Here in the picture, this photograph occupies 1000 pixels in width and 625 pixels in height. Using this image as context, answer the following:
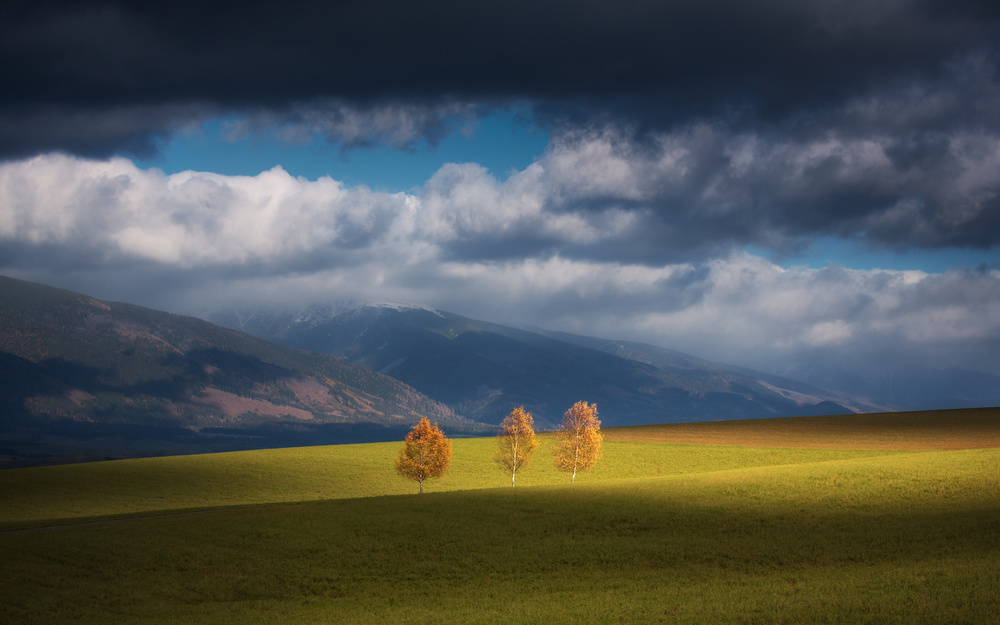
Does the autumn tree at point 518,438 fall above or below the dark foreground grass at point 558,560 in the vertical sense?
above

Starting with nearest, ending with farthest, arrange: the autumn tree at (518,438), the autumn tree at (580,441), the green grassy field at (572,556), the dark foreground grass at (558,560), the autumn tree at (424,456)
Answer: the dark foreground grass at (558,560)
the green grassy field at (572,556)
the autumn tree at (424,456)
the autumn tree at (580,441)
the autumn tree at (518,438)

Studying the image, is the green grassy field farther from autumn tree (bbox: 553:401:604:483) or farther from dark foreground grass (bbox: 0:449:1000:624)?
autumn tree (bbox: 553:401:604:483)

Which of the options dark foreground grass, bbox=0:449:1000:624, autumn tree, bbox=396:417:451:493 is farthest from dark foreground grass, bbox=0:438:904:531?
dark foreground grass, bbox=0:449:1000:624

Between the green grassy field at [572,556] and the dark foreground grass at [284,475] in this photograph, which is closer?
the green grassy field at [572,556]

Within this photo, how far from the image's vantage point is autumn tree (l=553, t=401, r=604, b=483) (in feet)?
325

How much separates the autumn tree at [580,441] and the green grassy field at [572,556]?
71.0ft

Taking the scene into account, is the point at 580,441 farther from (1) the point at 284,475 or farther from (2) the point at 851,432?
(2) the point at 851,432

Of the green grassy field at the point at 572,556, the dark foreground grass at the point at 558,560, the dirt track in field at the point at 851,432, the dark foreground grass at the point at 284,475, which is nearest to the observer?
the dark foreground grass at the point at 558,560

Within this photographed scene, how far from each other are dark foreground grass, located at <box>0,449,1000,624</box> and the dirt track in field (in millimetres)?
53815

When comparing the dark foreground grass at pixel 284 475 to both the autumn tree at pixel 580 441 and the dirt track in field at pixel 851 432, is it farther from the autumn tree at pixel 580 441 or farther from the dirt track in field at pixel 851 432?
the dirt track in field at pixel 851 432

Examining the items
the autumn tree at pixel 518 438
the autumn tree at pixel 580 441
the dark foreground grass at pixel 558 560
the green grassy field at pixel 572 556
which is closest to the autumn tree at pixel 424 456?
the autumn tree at pixel 518 438

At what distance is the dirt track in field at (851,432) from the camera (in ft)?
378

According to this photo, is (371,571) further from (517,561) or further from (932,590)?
(932,590)

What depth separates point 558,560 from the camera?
4831 cm
